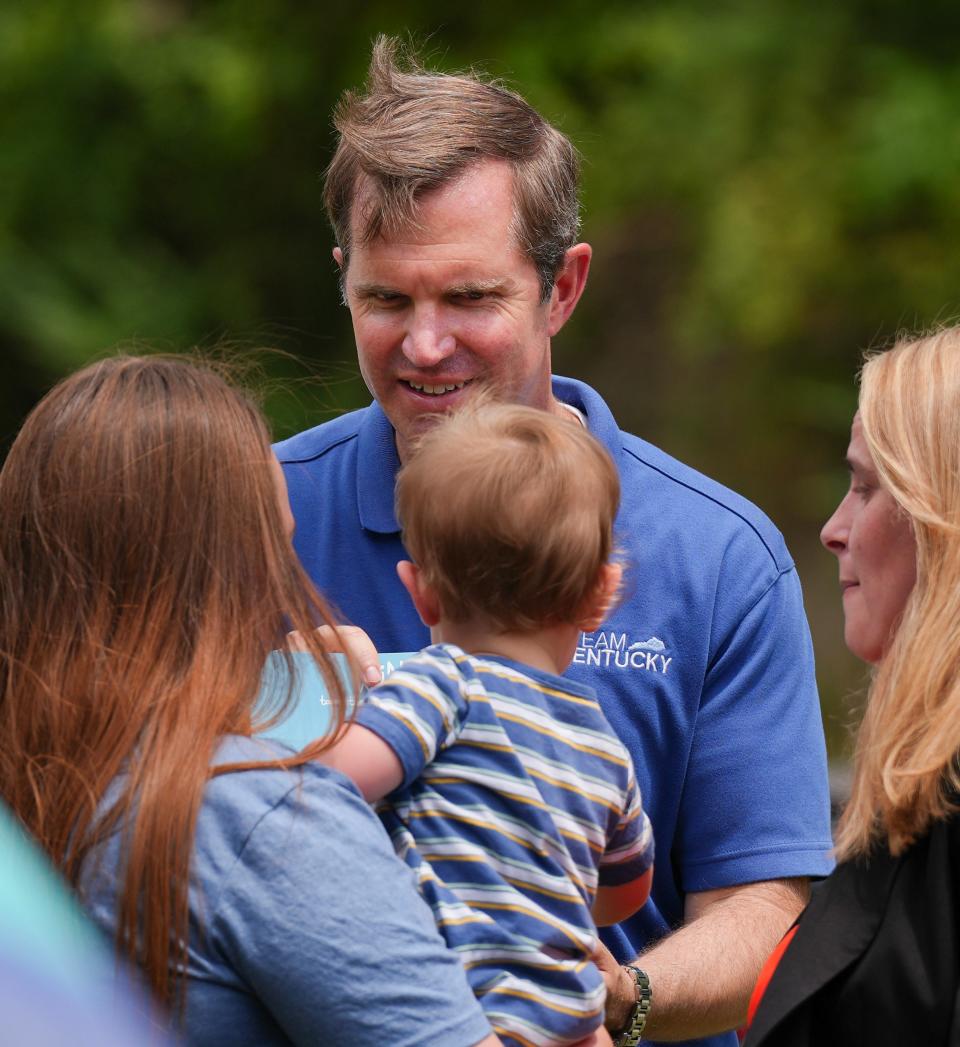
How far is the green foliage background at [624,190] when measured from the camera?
8656 millimetres

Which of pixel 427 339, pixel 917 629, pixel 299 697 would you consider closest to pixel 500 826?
pixel 299 697

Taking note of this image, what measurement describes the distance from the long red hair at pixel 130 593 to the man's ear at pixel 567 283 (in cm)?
128

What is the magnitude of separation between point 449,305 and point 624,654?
0.69m

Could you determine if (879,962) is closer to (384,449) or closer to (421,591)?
(421,591)

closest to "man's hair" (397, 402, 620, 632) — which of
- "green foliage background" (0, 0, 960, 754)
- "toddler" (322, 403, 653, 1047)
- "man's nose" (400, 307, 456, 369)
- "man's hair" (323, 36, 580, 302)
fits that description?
"toddler" (322, 403, 653, 1047)

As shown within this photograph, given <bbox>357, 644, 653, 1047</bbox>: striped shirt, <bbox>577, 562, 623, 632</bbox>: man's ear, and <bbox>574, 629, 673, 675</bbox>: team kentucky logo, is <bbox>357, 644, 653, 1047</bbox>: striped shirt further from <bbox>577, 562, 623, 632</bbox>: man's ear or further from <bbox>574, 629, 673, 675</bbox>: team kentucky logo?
<bbox>574, 629, 673, 675</bbox>: team kentucky logo

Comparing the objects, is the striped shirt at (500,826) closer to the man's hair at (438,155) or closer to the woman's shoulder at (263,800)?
the woman's shoulder at (263,800)

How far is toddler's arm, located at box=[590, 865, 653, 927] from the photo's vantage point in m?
2.08

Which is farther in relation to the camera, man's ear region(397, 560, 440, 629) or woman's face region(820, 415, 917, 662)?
woman's face region(820, 415, 917, 662)

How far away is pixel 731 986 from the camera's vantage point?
8.39 feet

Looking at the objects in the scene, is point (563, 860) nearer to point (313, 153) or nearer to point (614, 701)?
point (614, 701)

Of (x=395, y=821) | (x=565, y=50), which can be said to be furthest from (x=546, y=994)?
(x=565, y=50)

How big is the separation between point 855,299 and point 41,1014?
826 centimetres

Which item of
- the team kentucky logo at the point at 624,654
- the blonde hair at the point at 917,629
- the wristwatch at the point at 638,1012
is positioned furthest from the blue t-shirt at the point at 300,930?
the team kentucky logo at the point at 624,654
